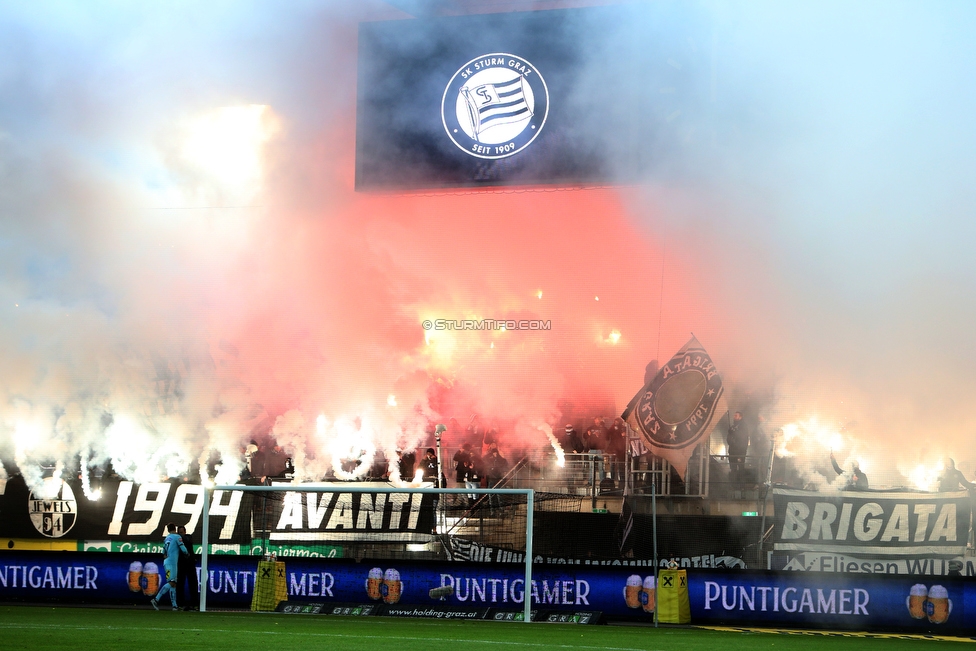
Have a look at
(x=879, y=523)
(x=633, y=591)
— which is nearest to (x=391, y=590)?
(x=633, y=591)

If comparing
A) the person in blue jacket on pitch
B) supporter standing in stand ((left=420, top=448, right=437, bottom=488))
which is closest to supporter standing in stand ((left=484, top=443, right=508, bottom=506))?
supporter standing in stand ((left=420, top=448, right=437, bottom=488))

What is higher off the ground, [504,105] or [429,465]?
[504,105]

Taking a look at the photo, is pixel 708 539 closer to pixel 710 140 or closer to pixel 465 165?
pixel 710 140

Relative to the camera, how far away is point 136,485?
11492 millimetres

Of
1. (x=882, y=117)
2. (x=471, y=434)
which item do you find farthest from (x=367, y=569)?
(x=882, y=117)

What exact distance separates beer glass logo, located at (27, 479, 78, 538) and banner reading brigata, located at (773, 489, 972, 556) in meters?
7.04

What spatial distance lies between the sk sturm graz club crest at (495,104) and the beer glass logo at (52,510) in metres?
5.44

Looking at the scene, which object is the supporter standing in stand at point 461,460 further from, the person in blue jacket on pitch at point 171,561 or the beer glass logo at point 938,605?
the beer glass logo at point 938,605

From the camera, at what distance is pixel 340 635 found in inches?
264

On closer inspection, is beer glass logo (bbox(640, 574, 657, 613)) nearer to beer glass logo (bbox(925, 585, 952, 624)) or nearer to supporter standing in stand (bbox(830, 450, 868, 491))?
beer glass logo (bbox(925, 585, 952, 624))

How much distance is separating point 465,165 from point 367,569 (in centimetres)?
449

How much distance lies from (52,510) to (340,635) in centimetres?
585

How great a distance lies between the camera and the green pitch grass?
19.5 ft

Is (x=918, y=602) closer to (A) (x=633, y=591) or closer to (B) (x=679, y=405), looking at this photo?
(A) (x=633, y=591)
